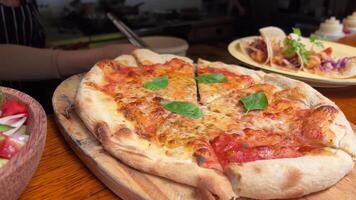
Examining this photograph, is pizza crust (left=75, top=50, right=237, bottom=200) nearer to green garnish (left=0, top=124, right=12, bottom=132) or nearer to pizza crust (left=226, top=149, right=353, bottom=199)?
pizza crust (left=226, top=149, right=353, bottom=199)

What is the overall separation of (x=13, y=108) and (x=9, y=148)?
6.3 inches

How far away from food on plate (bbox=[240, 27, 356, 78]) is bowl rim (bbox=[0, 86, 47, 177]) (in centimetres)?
109

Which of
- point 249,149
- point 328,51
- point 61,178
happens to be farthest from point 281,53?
point 61,178

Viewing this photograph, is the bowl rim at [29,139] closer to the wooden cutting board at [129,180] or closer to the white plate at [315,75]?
the wooden cutting board at [129,180]

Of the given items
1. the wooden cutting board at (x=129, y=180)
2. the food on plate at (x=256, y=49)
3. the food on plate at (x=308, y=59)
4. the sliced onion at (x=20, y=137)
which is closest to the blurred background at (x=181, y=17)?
the food on plate at (x=256, y=49)

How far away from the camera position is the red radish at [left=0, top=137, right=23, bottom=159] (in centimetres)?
76

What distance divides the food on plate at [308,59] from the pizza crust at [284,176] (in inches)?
29.9

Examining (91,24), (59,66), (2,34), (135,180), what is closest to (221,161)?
(135,180)

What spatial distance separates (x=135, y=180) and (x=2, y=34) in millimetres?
1538

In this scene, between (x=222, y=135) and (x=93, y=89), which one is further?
(x=93, y=89)

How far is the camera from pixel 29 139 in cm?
77

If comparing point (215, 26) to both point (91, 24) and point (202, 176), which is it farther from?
point (202, 176)

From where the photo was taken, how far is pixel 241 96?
1.26m

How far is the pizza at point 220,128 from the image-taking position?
868mm
